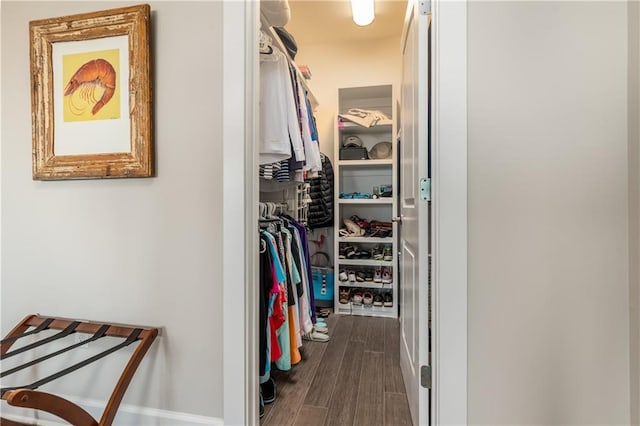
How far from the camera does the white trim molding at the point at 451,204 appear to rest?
3.44ft

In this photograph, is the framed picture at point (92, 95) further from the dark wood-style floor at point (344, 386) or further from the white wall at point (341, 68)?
the white wall at point (341, 68)

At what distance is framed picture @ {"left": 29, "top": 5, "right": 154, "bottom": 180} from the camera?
1241mm

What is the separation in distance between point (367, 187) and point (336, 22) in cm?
160

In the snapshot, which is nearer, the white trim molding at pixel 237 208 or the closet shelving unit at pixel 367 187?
the white trim molding at pixel 237 208

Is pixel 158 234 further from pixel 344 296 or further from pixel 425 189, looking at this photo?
pixel 344 296

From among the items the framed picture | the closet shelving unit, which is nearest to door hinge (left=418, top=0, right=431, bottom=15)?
the framed picture

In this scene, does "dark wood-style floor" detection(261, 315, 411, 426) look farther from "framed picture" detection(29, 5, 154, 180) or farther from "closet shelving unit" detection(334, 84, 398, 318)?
"framed picture" detection(29, 5, 154, 180)

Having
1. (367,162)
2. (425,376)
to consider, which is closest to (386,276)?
(367,162)

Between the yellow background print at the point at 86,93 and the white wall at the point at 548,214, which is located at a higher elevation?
the yellow background print at the point at 86,93

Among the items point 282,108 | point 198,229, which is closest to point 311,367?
point 198,229

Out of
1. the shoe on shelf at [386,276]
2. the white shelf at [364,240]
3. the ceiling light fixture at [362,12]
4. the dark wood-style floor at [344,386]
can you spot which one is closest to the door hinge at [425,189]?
the dark wood-style floor at [344,386]

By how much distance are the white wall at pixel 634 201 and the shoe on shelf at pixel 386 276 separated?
1.82 metres

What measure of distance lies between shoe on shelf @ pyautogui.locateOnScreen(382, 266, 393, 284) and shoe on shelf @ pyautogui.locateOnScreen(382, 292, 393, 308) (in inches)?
5.7

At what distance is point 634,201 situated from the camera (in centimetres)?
94
